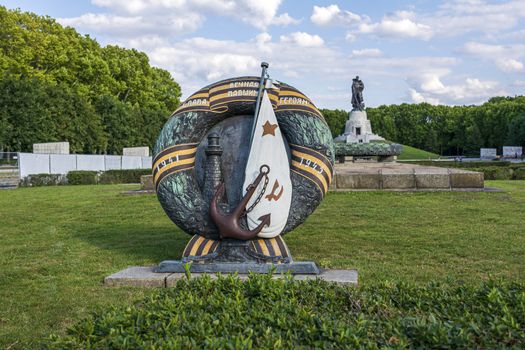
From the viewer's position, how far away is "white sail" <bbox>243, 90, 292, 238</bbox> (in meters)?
5.48

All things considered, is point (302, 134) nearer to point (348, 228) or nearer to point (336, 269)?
point (336, 269)

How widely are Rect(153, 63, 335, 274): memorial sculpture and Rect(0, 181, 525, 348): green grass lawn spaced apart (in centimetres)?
90

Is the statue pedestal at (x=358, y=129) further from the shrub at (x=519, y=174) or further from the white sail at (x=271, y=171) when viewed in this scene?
the white sail at (x=271, y=171)

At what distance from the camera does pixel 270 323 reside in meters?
2.82

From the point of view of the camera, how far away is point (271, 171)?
551 cm

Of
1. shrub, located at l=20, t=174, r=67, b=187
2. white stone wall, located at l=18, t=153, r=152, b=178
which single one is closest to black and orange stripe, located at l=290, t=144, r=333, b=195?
shrub, located at l=20, t=174, r=67, b=187

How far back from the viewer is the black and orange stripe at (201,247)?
220 inches

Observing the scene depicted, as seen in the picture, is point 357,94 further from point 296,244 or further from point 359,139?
point 296,244

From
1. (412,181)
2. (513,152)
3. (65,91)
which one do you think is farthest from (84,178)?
(513,152)

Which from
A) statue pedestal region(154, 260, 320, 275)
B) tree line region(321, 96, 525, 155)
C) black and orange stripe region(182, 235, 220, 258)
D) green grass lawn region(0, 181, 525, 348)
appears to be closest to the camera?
green grass lawn region(0, 181, 525, 348)

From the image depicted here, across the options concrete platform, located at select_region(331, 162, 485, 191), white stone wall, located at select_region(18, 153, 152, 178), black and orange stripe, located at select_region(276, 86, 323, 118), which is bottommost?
concrete platform, located at select_region(331, 162, 485, 191)

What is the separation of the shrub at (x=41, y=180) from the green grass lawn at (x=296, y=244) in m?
8.82

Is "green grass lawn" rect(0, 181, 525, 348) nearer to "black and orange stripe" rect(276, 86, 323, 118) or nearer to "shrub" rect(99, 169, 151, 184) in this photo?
"black and orange stripe" rect(276, 86, 323, 118)

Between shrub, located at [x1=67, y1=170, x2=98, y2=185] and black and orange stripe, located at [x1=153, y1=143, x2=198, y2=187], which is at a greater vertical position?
black and orange stripe, located at [x1=153, y1=143, x2=198, y2=187]
